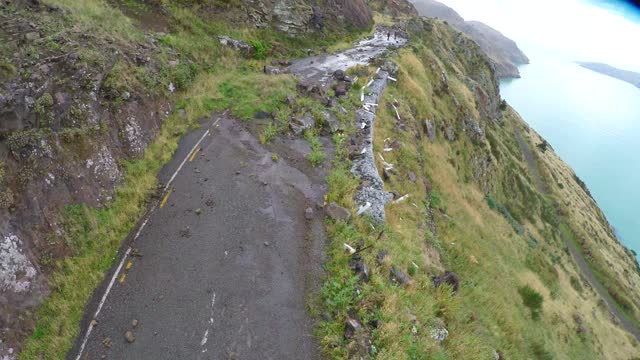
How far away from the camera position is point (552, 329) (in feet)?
62.2

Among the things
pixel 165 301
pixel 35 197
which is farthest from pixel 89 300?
pixel 35 197

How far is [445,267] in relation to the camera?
1541cm

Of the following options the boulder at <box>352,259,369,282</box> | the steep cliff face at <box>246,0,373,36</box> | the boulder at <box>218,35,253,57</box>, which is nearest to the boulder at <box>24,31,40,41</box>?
the boulder at <box>218,35,253,57</box>

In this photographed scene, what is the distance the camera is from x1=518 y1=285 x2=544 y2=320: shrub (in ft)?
61.4

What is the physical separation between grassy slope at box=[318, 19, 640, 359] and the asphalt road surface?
0.96m

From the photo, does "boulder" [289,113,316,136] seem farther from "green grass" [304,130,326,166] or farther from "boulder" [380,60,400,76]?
"boulder" [380,60,400,76]

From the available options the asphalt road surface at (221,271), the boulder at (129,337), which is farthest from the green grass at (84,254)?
the boulder at (129,337)

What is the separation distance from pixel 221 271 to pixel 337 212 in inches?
178

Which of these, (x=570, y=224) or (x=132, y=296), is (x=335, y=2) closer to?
(x=132, y=296)

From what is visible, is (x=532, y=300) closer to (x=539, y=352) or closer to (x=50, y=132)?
(x=539, y=352)

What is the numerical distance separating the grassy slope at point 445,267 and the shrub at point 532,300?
0.48m

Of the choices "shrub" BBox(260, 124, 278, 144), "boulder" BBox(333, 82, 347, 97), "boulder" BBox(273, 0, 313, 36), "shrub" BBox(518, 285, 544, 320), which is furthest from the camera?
"boulder" BBox(273, 0, 313, 36)

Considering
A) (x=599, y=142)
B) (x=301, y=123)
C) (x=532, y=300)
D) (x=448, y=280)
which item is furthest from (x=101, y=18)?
(x=599, y=142)

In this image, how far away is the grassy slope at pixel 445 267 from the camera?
966 cm
